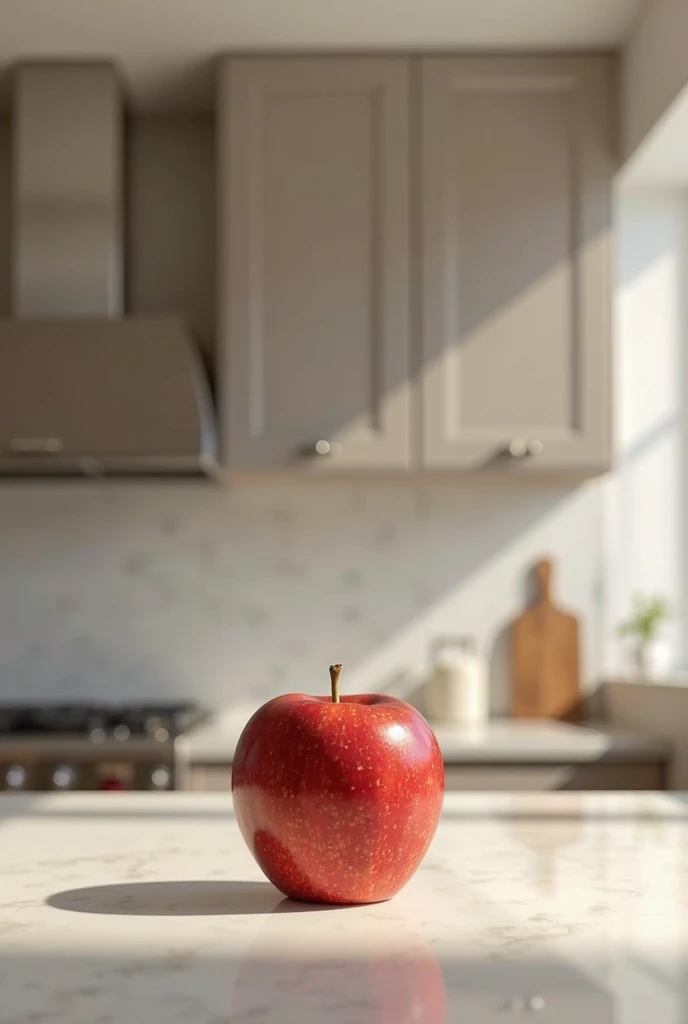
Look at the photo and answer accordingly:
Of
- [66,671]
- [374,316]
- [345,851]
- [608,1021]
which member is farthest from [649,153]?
[608,1021]

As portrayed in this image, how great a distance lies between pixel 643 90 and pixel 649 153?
0.54 feet

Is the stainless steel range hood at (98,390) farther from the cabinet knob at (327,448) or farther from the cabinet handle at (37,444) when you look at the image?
the cabinet knob at (327,448)

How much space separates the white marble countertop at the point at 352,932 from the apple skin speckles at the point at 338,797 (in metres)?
0.03

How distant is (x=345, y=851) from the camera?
0.93 meters

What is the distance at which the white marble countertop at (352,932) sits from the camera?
0.71 meters

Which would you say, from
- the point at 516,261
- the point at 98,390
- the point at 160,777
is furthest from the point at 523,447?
the point at 160,777

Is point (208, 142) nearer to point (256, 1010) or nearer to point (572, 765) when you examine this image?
point (572, 765)

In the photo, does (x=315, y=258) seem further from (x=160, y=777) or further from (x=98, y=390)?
(x=160, y=777)

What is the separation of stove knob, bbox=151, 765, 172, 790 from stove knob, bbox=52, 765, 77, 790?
173 mm

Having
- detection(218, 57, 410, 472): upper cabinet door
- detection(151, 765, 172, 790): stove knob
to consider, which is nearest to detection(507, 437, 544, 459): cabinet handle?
detection(218, 57, 410, 472): upper cabinet door

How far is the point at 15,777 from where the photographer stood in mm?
2701

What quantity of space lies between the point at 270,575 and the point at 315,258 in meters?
0.85

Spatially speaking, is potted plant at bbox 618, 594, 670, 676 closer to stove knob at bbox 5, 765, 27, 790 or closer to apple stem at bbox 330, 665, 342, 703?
stove knob at bbox 5, 765, 27, 790

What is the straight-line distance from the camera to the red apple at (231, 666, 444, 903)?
920 mm
